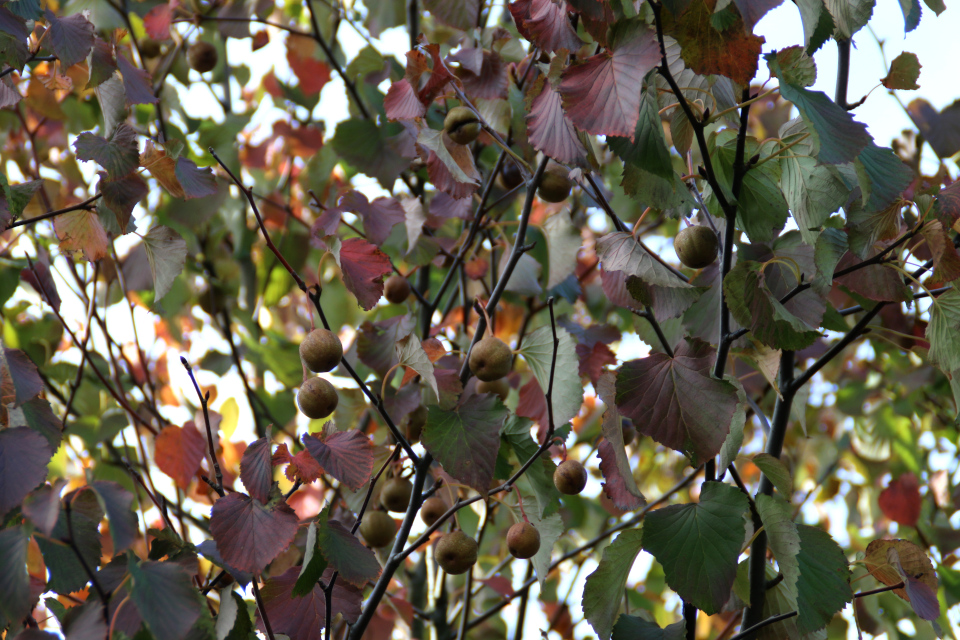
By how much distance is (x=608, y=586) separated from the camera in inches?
44.8

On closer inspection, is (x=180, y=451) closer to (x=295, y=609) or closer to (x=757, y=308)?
(x=295, y=609)

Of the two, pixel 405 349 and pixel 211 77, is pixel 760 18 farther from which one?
pixel 211 77

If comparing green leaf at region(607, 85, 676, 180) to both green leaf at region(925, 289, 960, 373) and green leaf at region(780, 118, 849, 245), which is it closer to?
green leaf at region(780, 118, 849, 245)

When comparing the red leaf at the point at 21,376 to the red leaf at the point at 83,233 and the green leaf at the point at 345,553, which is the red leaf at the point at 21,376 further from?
the green leaf at the point at 345,553

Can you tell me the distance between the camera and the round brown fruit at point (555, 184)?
4.91 feet

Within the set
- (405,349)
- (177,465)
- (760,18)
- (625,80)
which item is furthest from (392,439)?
(760,18)

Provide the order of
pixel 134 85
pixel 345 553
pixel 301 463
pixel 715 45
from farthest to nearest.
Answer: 1. pixel 134 85
2. pixel 301 463
3. pixel 345 553
4. pixel 715 45

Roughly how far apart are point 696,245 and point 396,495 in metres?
0.71

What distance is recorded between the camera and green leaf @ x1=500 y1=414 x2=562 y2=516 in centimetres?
126

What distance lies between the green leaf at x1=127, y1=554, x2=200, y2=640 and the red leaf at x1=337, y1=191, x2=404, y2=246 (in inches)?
31.7

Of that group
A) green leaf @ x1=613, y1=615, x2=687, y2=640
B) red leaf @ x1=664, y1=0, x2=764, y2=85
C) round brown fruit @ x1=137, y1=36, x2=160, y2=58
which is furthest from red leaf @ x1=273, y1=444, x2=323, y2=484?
round brown fruit @ x1=137, y1=36, x2=160, y2=58

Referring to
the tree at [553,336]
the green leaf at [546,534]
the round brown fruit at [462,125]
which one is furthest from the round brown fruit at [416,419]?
the round brown fruit at [462,125]

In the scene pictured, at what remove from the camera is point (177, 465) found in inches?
61.5

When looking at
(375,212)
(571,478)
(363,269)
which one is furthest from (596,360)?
(363,269)
